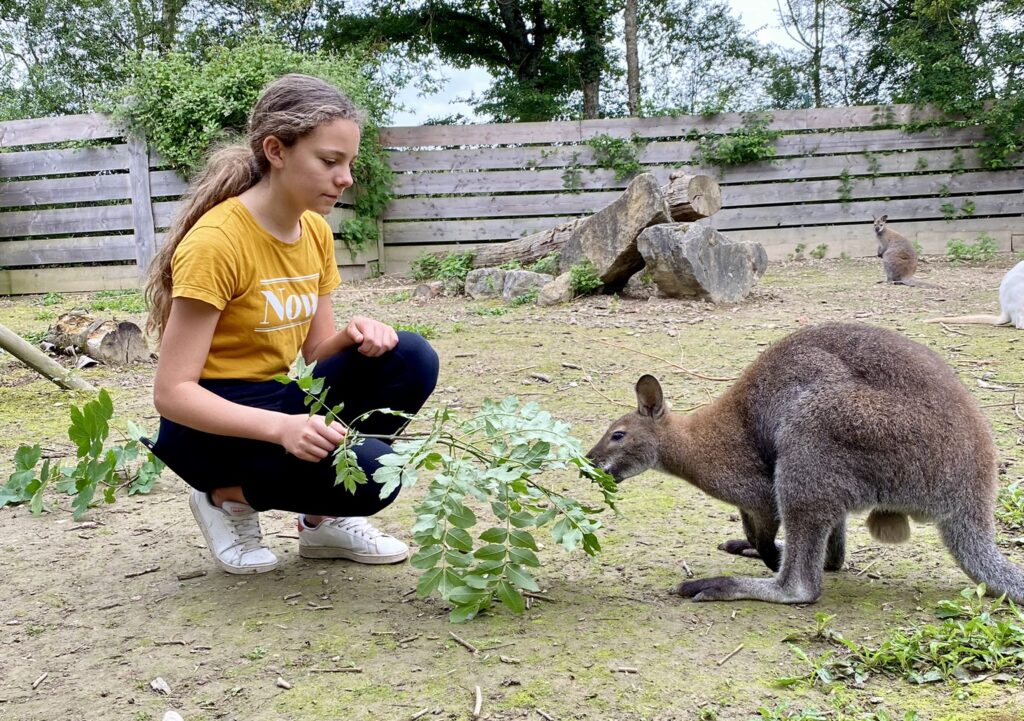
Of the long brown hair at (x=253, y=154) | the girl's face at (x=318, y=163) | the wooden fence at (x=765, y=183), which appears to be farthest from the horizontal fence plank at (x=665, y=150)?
the girl's face at (x=318, y=163)

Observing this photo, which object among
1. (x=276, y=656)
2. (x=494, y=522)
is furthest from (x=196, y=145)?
(x=276, y=656)

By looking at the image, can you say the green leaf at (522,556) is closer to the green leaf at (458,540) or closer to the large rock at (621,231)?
the green leaf at (458,540)

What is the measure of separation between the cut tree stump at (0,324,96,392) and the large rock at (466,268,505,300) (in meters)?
3.73

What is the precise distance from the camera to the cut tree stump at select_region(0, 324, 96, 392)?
4.12 metres

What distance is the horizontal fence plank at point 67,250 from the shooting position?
362 inches

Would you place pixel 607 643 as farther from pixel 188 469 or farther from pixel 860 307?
pixel 860 307

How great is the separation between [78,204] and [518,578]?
8.94 meters

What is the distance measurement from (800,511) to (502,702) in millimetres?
910

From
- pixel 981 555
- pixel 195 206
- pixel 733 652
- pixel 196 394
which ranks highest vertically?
pixel 195 206

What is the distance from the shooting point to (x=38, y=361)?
4.28 meters

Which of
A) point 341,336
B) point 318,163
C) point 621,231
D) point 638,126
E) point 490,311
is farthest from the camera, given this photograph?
point 638,126

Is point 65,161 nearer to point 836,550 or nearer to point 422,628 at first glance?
point 422,628

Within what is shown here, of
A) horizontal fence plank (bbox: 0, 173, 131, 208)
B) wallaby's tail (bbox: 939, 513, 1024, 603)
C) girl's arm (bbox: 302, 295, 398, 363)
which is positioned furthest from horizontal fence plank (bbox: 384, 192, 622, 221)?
wallaby's tail (bbox: 939, 513, 1024, 603)

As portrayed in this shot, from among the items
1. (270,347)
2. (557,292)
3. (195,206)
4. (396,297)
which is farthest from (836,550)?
(396,297)
